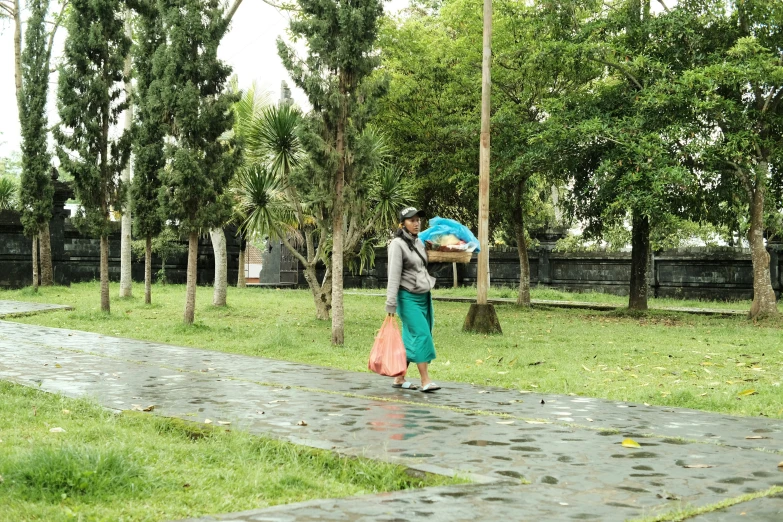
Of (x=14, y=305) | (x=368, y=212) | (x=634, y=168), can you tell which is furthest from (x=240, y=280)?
(x=634, y=168)

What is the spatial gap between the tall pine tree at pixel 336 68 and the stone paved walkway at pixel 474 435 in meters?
3.89

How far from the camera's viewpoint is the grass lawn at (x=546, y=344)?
373 inches

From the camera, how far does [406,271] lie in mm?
8992

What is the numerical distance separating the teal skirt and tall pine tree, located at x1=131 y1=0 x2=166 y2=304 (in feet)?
29.3

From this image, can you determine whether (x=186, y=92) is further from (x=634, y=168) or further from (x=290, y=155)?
(x=634, y=168)

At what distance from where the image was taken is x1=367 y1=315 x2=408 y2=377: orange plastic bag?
8.70m

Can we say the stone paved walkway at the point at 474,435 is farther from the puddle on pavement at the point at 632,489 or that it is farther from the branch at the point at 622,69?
the branch at the point at 622,69

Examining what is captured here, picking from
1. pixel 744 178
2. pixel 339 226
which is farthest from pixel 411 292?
pixel 744 178

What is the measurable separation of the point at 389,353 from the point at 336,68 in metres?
7.10

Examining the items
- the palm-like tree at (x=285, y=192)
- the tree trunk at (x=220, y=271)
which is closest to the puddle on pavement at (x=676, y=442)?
the palm-like tree at (x=285, y=192)

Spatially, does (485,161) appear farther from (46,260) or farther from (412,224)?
(46,260)

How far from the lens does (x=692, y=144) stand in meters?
18.6

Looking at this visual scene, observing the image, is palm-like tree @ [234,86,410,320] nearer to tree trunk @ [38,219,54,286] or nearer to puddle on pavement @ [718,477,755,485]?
tree trunk @ [38,219,54,286]

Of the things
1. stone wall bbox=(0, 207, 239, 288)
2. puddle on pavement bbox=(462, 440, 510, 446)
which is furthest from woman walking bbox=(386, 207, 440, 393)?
stone wall bbox=(0, 207, 239, 288)
